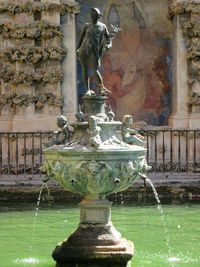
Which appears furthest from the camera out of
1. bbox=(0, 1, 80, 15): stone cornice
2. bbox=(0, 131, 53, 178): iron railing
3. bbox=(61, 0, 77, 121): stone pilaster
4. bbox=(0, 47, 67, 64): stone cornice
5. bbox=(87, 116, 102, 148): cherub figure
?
bbox=(61, 0, 77, 121): stone pilaster

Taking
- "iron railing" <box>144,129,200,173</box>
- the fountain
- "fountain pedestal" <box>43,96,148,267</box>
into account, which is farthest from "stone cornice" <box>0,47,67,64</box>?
"fountain pedestal" <box>43,96,148,267</box>

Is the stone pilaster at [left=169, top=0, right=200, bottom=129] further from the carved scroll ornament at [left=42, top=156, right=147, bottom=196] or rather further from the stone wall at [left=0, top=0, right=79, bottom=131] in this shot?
the carved scroll ornament at [left=42, top=156, right=147, bottom=196]

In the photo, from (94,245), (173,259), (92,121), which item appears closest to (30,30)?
(92,121)

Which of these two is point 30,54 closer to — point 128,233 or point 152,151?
point 152,151

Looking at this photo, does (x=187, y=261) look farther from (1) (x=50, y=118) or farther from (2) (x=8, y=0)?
(2) (x=8, y=0)

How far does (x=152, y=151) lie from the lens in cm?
1686

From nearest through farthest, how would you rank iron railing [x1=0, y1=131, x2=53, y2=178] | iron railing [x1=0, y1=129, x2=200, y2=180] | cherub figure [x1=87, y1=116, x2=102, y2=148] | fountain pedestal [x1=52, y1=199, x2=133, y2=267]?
1. fountain pedestal [x1=52, y1=199, x2=133, y2=267]
2. cherub figure [x1=87, y1=116, x2=102, y2=148]
3. iron railing [x1=0, y1=129, x2=200, y2=180]
4. iron railing [x1=0, y1=131, x2=53, y2=178]

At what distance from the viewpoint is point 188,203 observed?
12570 millimetres

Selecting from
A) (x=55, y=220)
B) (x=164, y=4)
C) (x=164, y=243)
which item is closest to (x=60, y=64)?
(x=164, y=4)

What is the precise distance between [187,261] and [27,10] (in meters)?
10.1

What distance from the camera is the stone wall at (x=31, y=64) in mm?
16172

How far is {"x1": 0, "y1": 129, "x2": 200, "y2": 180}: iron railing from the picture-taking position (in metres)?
15.6

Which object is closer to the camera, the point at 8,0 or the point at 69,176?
the point at 69,176

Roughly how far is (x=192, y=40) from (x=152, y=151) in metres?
2.80
